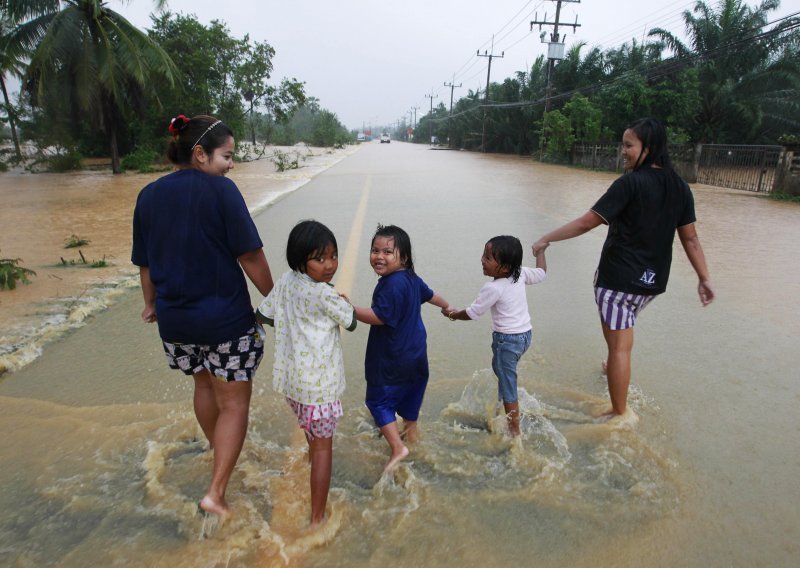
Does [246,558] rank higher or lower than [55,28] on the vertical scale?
lower

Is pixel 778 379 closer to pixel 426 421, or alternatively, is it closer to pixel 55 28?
pixel 426 421

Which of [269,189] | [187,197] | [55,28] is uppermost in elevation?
[55,28]

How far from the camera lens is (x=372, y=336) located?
2729 millimetres

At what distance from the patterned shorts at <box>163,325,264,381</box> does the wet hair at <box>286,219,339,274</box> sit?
0.48m

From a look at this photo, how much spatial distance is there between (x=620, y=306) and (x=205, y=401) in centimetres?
235

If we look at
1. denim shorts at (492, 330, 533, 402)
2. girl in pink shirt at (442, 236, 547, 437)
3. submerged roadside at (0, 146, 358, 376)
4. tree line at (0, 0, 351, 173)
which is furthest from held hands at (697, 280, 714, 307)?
tree line at (0, 0, 351, 173)

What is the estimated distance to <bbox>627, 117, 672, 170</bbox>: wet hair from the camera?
298cm

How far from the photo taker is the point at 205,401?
106 inches

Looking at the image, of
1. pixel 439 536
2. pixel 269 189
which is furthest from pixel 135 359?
pixel 269 189

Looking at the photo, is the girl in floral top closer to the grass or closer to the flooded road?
the flooded road

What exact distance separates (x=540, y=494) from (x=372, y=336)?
110cm

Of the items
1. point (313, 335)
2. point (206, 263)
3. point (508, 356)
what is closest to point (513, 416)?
point (508, 356)

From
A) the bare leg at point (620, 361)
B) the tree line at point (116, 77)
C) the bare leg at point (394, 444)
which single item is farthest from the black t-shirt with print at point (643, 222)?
the tree line at point (116, 77)

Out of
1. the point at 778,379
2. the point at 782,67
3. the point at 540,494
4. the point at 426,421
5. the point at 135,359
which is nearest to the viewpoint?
the point at 540,494
